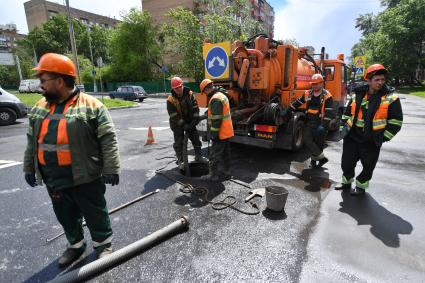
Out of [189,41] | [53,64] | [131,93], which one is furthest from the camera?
[189,41]

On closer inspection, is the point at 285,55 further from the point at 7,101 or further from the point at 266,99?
the point at 7,101

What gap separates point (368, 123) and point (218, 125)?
7.56 feet

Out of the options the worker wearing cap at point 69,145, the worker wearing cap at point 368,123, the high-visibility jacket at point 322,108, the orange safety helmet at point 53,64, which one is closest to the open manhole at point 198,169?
the high-visibility jacket at point 322,108

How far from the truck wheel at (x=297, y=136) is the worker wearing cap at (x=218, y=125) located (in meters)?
2.01

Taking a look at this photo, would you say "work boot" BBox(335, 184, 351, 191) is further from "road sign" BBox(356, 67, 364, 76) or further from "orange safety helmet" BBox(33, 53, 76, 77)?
"road sign" BBox(356, 67, 364, 76)

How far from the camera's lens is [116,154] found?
2.46 metres

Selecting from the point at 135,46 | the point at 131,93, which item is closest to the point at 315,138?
the point at 131,93

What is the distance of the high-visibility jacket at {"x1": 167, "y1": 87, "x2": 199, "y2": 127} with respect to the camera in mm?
5168

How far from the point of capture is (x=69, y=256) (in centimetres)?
271

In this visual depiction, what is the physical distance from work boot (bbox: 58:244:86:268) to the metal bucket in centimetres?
236

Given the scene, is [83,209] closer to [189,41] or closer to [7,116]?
[7,116]

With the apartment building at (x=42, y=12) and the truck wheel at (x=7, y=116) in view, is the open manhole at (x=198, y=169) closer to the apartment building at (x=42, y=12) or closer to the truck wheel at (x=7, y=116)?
the truck wheel at (x=7, y=116)

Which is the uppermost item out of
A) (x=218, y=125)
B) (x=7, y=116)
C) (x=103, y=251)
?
(x=218, y=125)

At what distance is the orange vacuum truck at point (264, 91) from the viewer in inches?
230
